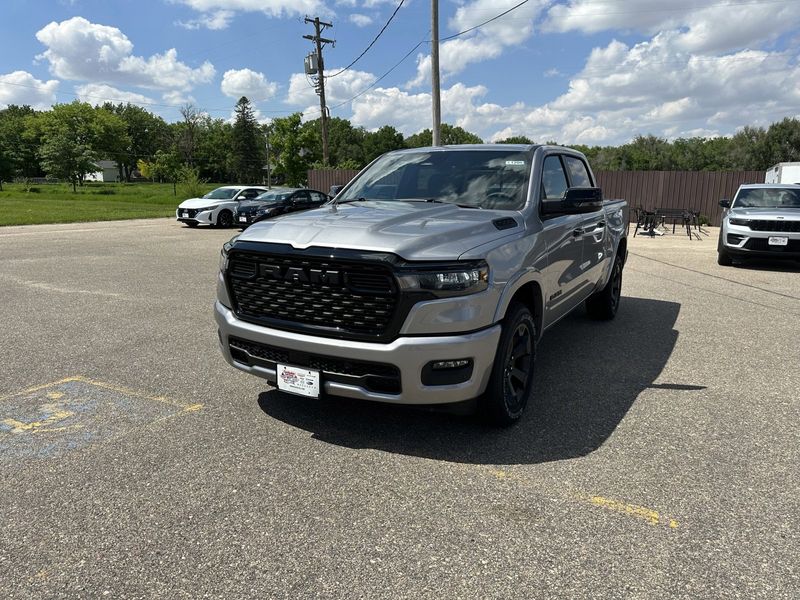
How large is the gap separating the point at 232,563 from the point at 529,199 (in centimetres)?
305

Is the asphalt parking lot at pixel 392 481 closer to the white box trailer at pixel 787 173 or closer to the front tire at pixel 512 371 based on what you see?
the front tire at pixel 512 371

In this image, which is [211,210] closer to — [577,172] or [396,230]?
[577,172]

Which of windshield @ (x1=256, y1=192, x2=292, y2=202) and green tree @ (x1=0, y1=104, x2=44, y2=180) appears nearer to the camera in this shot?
windshield @ (x1=256, y1=192, x2=292, y2=202)

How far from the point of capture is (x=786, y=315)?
23.8 feet

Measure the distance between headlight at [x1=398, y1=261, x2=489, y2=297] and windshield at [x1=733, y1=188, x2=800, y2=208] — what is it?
10.9 m

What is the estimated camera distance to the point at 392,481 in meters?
3.13

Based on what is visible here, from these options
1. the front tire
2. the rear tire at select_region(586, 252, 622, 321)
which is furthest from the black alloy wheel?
the rear tire at select_region(586, 252, 622, 321)

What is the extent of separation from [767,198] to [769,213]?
148cm

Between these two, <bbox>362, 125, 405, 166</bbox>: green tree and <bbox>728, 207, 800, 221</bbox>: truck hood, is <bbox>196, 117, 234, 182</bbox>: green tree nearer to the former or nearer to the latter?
<bbox>362, 125, 405, 166</bbox>: green tree

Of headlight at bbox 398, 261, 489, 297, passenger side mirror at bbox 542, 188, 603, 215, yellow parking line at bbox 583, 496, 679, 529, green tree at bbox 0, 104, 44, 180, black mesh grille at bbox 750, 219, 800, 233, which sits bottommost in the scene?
yellow parking line at bbox 583, 496, 679, 529

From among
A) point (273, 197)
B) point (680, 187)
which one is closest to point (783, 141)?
point (680, 187)

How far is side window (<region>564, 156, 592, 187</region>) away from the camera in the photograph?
5461 millimetres

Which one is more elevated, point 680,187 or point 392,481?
point 680,187

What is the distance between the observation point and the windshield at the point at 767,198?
11648mm
